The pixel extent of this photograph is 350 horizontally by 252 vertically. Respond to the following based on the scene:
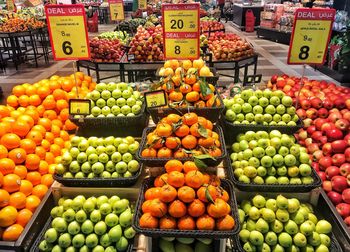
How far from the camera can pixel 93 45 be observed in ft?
20.6

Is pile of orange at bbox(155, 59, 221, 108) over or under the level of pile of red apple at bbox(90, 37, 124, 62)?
over

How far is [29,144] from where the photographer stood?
2613mm

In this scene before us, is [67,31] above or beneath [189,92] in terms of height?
above

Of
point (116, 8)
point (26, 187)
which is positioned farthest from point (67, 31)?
point (116, 8)

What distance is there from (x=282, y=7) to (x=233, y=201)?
40.8 ft

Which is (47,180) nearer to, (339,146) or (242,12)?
(339,146)

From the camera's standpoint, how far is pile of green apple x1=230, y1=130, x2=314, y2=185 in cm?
224

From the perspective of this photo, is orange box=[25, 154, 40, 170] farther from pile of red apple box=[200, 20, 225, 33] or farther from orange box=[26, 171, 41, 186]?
pile of red apple box=[200, 20, 225, 33]

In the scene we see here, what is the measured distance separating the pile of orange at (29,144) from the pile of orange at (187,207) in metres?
1.06

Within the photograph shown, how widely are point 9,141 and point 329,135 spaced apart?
111 inches

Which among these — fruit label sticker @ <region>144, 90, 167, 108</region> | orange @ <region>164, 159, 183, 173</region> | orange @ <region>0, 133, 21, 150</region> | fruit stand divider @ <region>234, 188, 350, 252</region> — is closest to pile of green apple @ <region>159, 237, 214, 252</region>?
fruit stand divider @ <region>234, 188, 350, 252</region>

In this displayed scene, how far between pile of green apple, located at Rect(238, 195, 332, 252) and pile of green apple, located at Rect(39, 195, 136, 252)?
2.66 feet

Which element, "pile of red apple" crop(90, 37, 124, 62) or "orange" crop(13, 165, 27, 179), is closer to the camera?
"orange" crop(13, 165, 27, 179)

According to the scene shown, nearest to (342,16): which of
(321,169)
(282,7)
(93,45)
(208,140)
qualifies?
(282,7)
